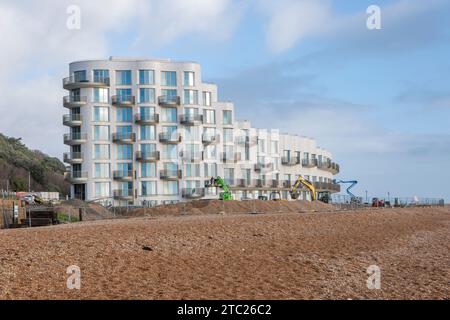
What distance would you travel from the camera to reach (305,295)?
48.2ft

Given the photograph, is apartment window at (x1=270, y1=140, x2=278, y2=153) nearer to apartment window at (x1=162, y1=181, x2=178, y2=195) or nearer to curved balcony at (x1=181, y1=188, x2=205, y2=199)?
curved balcony at (x1=181, y1=188, x2=205, y2=199)

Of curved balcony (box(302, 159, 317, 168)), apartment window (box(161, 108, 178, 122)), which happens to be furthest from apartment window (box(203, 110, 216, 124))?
curved balcony (box(302, 159, 317, 168))

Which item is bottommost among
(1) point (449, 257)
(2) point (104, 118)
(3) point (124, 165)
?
(1) point (449, 257)

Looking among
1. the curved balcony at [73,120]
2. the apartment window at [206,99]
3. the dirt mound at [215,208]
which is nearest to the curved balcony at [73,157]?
the curved balcony at [73,120]

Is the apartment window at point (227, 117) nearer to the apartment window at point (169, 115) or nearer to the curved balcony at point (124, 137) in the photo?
the apartment window at point (169, 115)

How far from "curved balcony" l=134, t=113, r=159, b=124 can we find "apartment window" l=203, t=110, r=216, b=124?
7121mm

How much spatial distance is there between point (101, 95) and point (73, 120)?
183 inches

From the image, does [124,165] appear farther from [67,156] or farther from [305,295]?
[305,295]

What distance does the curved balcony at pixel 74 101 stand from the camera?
80.7 metres

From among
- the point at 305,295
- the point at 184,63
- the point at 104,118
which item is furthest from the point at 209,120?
the point at 305,295

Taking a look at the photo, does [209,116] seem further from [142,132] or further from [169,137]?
[142,132]

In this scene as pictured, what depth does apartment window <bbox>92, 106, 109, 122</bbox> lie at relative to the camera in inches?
3189
